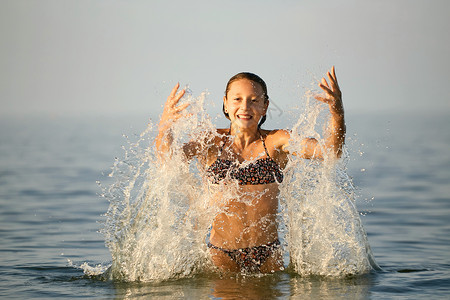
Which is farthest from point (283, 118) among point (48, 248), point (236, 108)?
point (48, 248)

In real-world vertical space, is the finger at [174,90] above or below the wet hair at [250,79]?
below

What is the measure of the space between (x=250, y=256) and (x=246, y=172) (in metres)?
0.78

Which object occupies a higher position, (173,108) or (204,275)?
(173,108)

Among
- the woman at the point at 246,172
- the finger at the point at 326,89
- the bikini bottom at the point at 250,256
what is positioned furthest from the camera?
the bikini bottom at the point at 250,256

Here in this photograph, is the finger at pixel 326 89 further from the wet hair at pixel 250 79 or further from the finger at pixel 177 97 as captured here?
the finger at pixel 177 97

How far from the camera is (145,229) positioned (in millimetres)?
6918

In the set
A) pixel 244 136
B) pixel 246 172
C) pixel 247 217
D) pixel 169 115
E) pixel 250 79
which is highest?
pixel 250 79

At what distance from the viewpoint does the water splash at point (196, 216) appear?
21.8ft

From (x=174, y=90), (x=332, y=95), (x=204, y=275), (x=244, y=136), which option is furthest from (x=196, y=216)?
(x=332, y=95)

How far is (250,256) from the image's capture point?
6.57 m

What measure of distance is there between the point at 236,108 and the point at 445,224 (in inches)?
222

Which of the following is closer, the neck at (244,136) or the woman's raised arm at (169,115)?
the woman's raised arm at (169,115)

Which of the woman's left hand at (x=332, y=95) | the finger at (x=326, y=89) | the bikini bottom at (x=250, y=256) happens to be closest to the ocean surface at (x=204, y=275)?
the bikini bottom at (x=250, y=256)

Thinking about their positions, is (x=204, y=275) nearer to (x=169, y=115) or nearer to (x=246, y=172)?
(x=246, y=172)
